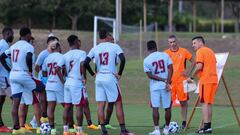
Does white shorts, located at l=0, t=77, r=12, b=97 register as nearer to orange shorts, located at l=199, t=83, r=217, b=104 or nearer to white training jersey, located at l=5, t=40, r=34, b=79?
white training jersey, located at l=5, t=40, r=34, b=79

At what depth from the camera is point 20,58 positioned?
57.9 ft

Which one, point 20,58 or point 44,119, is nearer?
point 20,58

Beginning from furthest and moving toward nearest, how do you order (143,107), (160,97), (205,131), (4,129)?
1. (143,107)
2. (4,129)
3. (205,131)
4. (160,97)

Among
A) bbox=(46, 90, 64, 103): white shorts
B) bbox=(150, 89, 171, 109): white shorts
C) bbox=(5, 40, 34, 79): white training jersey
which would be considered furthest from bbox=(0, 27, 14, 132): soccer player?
bbox=(150, 89, 171, 109): white shorts

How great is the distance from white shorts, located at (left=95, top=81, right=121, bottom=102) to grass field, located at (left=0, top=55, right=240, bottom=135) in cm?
144

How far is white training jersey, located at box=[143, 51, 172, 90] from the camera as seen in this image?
57.3ft

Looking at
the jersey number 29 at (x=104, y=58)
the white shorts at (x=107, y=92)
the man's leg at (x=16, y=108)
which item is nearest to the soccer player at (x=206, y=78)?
the white shorts at (x=107, y=92)

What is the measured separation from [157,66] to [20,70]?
309 centimetres

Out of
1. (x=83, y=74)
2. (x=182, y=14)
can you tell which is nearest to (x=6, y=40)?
(x=83, y=74)

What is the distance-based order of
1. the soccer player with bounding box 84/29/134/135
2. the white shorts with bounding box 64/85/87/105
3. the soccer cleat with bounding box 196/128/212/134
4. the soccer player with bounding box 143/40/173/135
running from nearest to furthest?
1. the soccer player with bounding box 84/29/134/135
2. the white shorts with bounding box 64/85/87/105
3. the soccer player with bounding box 143/40/173/135
4. the soccer cleat with bounding box 196/128/212/134

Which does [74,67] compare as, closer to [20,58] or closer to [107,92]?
[107,92]

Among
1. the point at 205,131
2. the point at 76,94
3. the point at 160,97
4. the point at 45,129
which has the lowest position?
the point at 205,131

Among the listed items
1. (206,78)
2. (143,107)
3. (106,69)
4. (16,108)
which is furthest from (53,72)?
(143,107)

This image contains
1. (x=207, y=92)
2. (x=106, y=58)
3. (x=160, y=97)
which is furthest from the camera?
(x=207, y=92)
